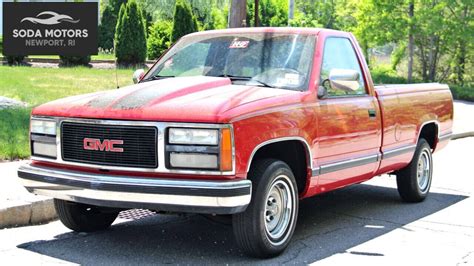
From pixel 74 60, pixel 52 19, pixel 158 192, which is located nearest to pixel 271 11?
pixel 74 60

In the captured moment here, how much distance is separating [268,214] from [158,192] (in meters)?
1.05

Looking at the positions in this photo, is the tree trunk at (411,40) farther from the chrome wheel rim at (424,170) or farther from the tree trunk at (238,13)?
the chrome wheel rim at (424,170)

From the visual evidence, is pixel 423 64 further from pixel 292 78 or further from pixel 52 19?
pixel 292 78

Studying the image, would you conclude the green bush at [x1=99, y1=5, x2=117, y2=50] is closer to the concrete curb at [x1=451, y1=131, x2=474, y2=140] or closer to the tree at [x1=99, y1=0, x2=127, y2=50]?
the tree at [x1=99, y1=0, x2=127, y2=50]

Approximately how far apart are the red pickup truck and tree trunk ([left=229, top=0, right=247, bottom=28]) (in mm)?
5474

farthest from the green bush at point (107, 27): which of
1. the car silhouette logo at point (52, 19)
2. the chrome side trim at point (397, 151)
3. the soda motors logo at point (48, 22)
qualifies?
the chrome side trim at point (397, 151)

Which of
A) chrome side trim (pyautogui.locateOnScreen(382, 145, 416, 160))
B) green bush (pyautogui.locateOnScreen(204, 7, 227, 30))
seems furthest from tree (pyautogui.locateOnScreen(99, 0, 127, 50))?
chrome side trim (pyautogui.locateOnScreen(382, 145, 416, 160))

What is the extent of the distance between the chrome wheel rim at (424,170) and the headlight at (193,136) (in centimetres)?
410

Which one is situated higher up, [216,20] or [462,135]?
[216,20]

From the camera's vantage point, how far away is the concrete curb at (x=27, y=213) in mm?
6711

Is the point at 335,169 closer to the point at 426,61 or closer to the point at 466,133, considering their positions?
the point at 466,133

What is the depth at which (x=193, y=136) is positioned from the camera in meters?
5.21

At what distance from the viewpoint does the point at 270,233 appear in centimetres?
577

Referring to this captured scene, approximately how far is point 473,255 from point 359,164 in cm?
138
